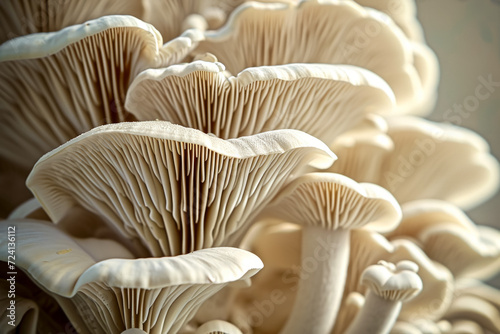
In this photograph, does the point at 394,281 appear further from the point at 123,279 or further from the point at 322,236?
the point at 123,279

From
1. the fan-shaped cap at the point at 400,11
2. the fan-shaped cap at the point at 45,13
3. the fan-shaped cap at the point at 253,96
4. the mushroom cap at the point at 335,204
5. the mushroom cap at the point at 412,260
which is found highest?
the fan-shaped cap at the point at 45,13

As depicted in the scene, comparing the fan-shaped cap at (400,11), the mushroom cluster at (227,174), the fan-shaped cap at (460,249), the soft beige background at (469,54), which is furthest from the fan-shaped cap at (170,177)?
the soft beige background at (469,54)

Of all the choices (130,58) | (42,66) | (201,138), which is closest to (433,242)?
(201,138)

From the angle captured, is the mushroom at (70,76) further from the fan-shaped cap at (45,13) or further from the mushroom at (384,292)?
the mushroom at (384,292)

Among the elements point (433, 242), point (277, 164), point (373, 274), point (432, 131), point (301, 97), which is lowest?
point (433, 242)

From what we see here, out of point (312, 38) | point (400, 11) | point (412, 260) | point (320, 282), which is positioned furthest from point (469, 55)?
point (320, 282)

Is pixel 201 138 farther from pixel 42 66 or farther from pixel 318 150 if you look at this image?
pixel 42 66
